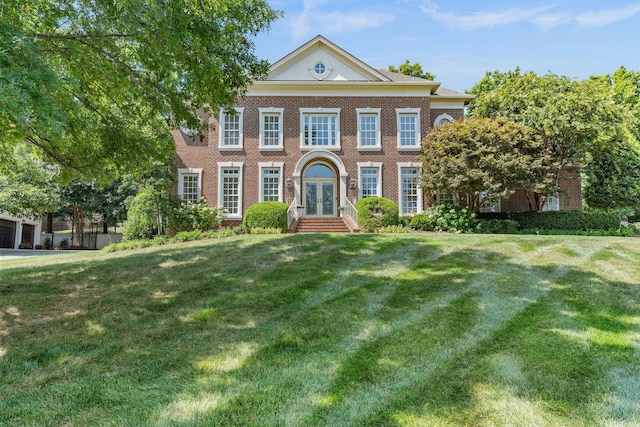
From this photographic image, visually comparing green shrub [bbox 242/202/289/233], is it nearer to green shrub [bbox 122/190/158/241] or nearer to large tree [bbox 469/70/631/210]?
green shrub [bbox 122/190/158/241]

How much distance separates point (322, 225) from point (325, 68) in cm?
804

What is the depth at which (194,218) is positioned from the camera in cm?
1652

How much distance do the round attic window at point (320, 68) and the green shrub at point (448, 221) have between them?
8.65 metres

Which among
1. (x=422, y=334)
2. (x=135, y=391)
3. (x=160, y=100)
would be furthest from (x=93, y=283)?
(x=422, y=334)

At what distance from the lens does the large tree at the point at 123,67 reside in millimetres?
5203

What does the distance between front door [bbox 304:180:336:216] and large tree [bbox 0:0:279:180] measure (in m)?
10.6

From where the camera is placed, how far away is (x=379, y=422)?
263 centimetres

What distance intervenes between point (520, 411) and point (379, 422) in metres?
1.07

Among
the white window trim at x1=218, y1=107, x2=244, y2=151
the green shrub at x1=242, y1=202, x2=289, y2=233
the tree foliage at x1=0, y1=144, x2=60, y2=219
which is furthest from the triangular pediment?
the tree foliage at x1=0, y1=144, x2=60, y2=219

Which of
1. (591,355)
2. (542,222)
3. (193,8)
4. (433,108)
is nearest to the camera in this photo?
(591,355)

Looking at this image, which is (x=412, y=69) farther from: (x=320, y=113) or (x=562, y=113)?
(x=562, y=113)

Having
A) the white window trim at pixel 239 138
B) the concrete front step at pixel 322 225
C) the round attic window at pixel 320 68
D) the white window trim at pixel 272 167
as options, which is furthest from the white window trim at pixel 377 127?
the white window trim at pixel 239 138

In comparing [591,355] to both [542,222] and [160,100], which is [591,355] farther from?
[542,222]

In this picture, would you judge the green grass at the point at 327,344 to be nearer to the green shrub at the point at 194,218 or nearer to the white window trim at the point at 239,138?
the green shrub at the point at 194,218
